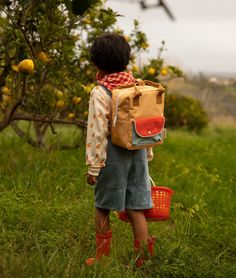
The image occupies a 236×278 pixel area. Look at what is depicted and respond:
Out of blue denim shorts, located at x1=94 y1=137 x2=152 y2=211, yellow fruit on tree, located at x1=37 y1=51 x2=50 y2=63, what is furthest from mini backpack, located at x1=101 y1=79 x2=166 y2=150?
yellow fruit on tree, located at x1=37 y1=51 x2=50 y2=63

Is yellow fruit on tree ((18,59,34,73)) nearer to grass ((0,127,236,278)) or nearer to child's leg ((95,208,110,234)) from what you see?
grass ((0,127,236,278))

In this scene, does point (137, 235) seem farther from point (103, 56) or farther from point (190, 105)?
point (190, 105)

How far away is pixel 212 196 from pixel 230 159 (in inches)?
62.9

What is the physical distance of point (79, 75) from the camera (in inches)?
185

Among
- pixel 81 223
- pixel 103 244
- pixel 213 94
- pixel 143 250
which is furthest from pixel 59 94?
pixel 213 94

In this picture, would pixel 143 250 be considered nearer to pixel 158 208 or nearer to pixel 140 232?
pixel 140 232

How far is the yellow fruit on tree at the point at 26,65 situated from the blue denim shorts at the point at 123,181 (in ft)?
2.60

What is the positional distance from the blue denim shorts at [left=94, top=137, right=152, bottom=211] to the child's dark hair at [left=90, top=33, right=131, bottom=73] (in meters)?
0.38

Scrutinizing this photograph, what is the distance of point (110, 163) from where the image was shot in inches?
111

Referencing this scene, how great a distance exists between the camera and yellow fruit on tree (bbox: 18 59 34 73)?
3.28 meters

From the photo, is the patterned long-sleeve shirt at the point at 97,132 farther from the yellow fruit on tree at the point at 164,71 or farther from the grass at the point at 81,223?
the yellow fruit on tree at the point at 164,71

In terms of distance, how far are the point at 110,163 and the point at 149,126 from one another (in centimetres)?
26

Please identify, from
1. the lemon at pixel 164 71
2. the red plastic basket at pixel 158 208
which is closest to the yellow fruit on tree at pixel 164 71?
the lemon at pixel 164 71

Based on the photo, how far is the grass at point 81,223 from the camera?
270 cm
